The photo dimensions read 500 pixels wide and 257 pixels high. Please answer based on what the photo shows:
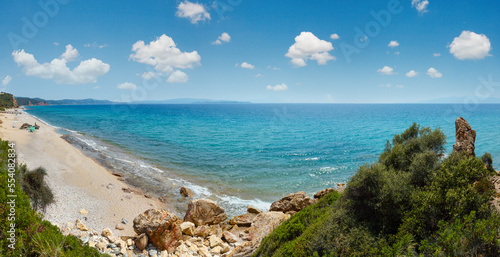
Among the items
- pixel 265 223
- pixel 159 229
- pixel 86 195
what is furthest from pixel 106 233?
pixel 265 223

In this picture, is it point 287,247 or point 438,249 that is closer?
point 438,249

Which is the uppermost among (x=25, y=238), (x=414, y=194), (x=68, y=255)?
(x=414, y=194)

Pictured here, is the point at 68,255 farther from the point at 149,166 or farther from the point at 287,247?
the point at 149,166

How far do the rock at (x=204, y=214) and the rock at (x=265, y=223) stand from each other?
281cm

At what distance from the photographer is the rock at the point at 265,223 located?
15.7 meters

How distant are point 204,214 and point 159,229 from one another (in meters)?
4.33

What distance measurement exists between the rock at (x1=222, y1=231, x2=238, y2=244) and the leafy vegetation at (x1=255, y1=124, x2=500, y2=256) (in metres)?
4.67

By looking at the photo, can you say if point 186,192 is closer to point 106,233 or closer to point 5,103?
point 106,233

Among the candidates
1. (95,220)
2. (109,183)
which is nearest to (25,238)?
(95,220)

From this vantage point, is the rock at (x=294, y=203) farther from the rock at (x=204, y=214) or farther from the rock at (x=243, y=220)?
the rock at (x=204, y=214)

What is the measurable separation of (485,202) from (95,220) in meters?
20.0

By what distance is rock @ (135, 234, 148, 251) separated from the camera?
519 inches

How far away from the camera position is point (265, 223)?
53.8 feet

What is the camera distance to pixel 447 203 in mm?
7965
